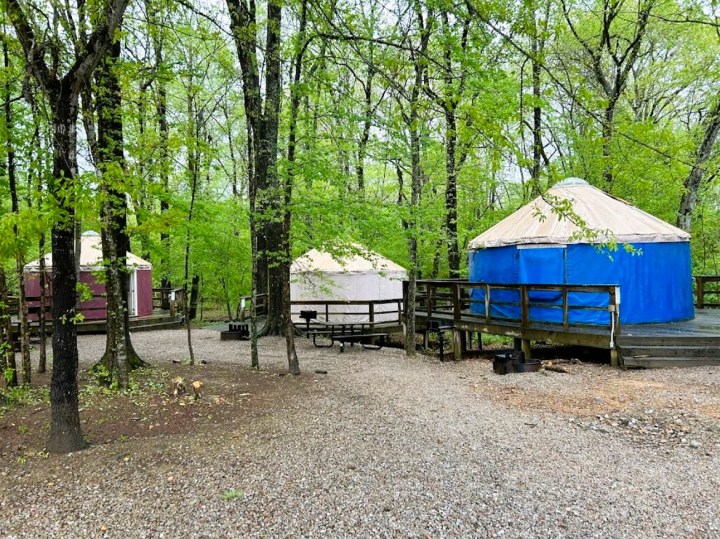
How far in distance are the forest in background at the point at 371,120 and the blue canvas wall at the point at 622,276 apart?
1.35 meters

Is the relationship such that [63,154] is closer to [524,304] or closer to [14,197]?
[14,197]

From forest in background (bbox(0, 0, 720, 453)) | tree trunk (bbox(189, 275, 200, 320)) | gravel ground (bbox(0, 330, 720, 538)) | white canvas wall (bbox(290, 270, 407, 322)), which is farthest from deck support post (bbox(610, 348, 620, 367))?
tree trunk (bbox(189, 275, 200, 320))

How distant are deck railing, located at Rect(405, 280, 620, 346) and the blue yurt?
38 mm

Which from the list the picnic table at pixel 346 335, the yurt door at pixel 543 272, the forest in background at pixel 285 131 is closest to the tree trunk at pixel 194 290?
the forest in background at pixel 285 131

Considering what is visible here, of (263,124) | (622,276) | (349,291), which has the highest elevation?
(263,124)

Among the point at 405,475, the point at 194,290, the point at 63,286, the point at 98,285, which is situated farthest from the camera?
the point at 194,290

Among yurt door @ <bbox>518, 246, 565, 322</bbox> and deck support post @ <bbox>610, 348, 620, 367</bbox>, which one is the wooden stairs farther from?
yurt door @ <bbox>518, 246, 565, 322</bbox>

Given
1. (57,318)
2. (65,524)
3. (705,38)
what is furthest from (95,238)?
(705,38)

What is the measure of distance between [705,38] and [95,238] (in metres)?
18.0

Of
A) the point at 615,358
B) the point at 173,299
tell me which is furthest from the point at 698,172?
the point at 173,299

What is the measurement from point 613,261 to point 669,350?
207 cm

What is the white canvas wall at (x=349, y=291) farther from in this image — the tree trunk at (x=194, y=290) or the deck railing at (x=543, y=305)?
the tree trunk at (x=194, y=290)

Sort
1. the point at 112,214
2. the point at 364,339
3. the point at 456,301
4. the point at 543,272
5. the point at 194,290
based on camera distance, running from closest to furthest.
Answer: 1. the point at 112,214
2. the point at 456,301
3. the point at 543,272
4. the point at 364,339
5. the point at 194,290

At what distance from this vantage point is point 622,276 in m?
7.98
